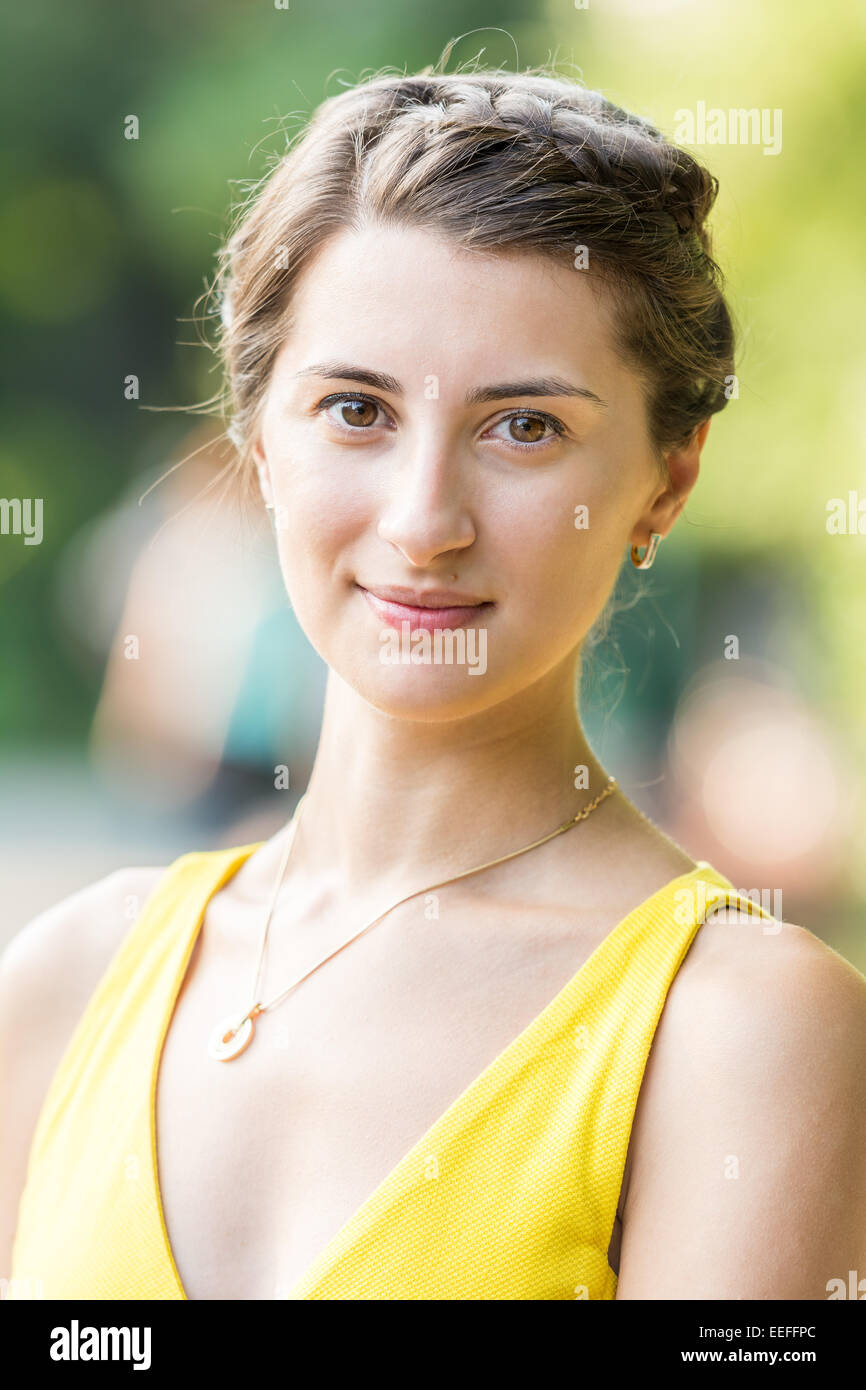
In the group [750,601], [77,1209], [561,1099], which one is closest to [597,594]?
[561,1099]

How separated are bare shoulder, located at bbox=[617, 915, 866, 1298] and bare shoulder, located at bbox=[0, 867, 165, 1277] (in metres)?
0.61

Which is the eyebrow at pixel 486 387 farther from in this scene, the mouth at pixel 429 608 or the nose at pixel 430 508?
the mouth at pixel 429 608

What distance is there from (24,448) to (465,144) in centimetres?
431

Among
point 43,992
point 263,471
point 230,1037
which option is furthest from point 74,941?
point 263,471

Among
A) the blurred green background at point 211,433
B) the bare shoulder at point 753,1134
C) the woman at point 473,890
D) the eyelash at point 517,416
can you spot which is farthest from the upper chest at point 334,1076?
the blurred green background at point 211,433

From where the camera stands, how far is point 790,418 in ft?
16.2

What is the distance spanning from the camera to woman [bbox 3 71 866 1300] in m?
0.98

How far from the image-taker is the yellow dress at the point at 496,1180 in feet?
3.23

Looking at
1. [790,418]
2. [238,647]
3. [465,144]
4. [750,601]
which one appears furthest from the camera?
[750,601]

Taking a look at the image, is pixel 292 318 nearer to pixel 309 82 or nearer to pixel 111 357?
pixel 309 82

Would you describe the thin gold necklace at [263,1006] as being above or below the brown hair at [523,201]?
below

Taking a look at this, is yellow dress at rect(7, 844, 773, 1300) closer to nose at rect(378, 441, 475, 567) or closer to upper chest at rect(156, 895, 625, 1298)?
upper chest at rect(156, 895, 625, 1298)

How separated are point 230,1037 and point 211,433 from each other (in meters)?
4.32

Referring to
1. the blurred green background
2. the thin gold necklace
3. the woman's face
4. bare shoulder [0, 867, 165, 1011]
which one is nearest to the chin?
the woman's face
